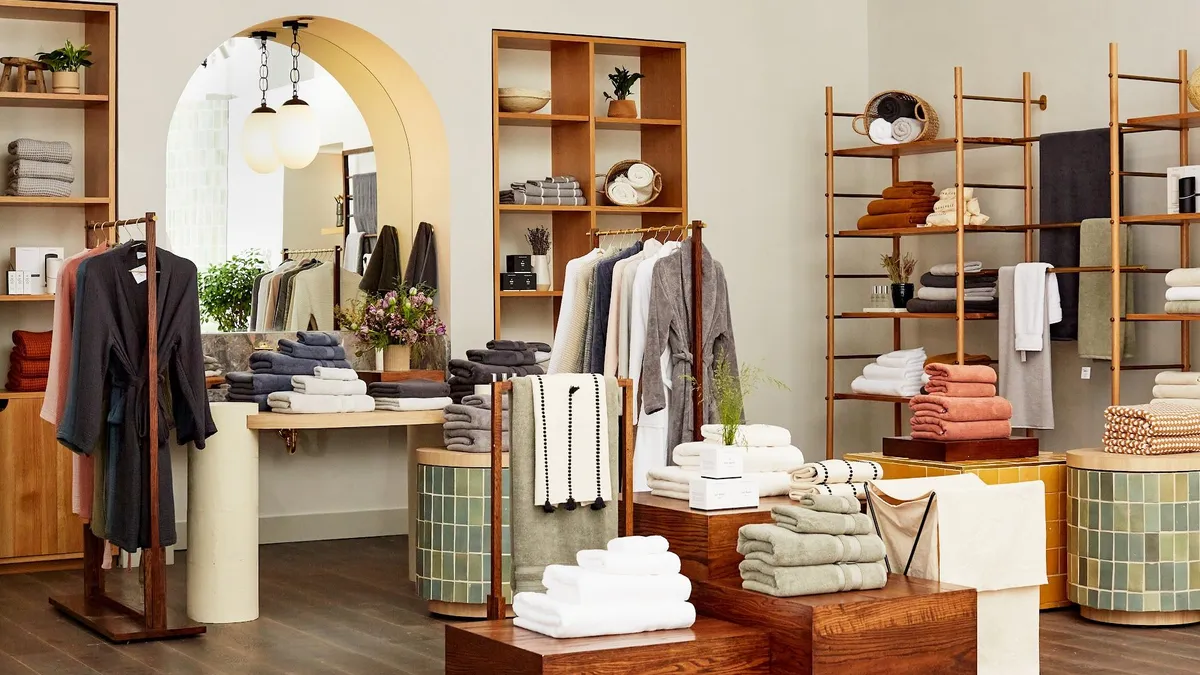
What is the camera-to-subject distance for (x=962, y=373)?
5230mm

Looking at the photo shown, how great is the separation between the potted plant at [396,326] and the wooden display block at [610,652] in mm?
3166

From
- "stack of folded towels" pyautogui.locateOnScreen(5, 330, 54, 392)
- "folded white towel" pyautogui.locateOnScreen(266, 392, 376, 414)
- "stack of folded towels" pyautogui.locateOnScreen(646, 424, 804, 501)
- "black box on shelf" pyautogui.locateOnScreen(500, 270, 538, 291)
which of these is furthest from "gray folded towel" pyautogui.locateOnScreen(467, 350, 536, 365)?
"stack of folded towels" pyautogui.locateOnScreen(5, 330, 54, 392)

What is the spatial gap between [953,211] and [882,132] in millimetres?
634

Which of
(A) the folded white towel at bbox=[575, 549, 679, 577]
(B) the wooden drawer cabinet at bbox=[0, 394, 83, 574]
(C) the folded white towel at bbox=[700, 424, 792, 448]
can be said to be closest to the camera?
(A) the folded white towel at bbox=[575, 549, 679, 577]

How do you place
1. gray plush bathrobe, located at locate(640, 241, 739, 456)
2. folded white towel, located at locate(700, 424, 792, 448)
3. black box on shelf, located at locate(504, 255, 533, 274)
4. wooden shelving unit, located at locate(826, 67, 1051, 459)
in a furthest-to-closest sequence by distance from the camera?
black box on shelf, located at locate(504, 255, 533, 274)
wooden shelving unit, located at locate(826, 67, 1051, 459)
gray plush bathrobe, located at locate(640, 241, 739, 456)
folded white towel, located at locate(700, 424, 792, 448)

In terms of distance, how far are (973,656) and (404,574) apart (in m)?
3.42

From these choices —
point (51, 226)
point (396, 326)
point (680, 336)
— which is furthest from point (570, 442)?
point (51, 226)

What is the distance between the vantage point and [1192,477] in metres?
5.27

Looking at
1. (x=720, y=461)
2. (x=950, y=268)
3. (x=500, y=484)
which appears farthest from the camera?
(x=950, y=268)

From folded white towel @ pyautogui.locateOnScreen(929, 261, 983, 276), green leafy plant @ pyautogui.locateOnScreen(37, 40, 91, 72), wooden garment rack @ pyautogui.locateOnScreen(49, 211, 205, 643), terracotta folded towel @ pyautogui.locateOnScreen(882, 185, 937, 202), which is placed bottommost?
wooden garment rack @ pyautogui.locateOnScreen(49, 211, 205, 643)

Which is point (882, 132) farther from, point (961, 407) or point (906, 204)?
point (961, 407)

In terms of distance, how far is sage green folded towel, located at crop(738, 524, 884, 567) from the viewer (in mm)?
3566

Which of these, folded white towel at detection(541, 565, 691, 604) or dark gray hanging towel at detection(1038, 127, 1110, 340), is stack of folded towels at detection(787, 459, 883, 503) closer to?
folded white towel at detection(541, 565, 691, 604)

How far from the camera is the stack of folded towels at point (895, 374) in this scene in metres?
7.46
